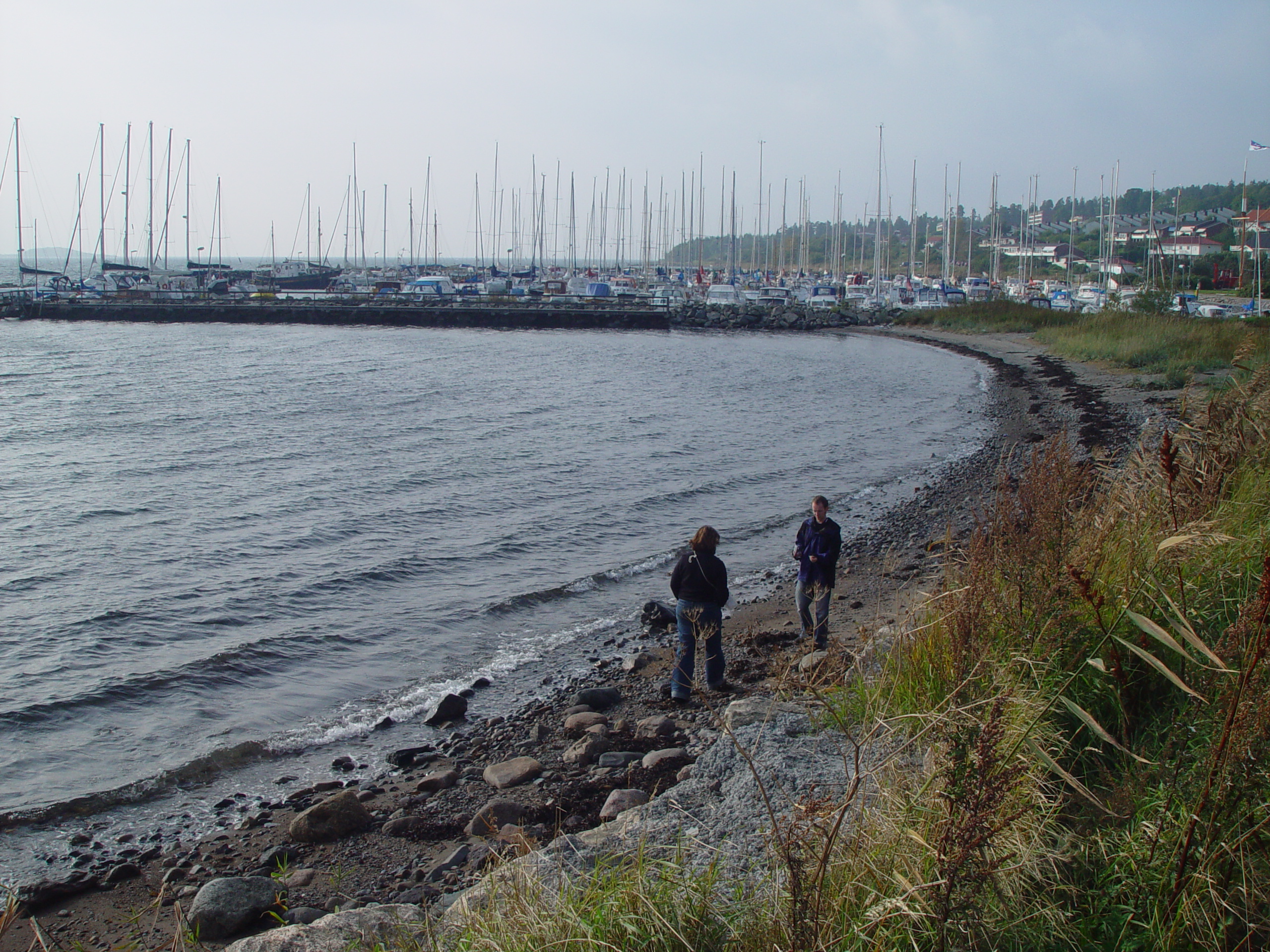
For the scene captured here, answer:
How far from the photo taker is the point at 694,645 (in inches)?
361

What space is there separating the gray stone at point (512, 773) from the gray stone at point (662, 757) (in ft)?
3.71

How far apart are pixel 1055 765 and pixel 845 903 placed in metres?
1.21

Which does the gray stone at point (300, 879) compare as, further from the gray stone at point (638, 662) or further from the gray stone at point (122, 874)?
the gray stone at point (638, 662)

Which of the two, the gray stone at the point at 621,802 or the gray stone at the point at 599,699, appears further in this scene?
the gray stone at the point at 599,699

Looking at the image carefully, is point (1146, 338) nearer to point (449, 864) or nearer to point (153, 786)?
point (449, 864)

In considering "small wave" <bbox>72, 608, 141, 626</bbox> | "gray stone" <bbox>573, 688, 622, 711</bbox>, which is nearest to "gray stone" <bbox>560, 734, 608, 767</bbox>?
"gray stone" <bbox>573, 688, 622, 711</bbox>

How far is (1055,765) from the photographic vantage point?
401 centimetres

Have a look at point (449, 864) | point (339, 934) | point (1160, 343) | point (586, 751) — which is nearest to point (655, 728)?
point (586, 751)

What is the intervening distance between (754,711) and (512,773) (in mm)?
2362

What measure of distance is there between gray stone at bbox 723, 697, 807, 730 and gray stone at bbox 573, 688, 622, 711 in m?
2.57

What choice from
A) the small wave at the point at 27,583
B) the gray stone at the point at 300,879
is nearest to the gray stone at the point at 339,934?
the gray stone at the point at 300,879

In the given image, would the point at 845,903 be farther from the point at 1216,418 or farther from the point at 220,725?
the point at 220,725

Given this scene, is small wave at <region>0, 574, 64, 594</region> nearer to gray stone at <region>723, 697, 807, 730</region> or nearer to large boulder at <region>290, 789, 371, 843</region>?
large boulder at <region>290, 789, 371, 843</region>

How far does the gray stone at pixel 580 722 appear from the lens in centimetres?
891
